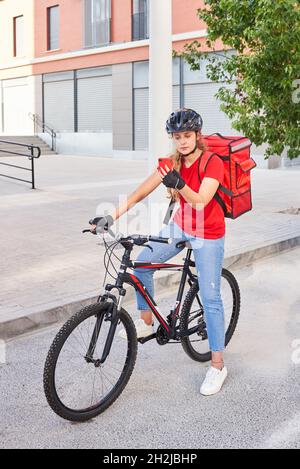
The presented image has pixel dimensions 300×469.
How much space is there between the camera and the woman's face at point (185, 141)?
3.86 meters

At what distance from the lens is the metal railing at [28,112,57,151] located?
3325 cm

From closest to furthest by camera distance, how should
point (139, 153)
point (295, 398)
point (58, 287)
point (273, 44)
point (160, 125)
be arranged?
point (295, 398)
point (58, 287)
point (160, 125)
point (273, 44)
point (139, 153)

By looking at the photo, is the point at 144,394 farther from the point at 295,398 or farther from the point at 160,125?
the point at 160,125

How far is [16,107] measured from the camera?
119 feet

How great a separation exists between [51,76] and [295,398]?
103 feet

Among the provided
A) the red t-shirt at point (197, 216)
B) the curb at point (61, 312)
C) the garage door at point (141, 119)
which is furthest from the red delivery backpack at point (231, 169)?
the garage door at point (141, 119)

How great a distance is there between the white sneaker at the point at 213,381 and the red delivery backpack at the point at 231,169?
104 centimetres

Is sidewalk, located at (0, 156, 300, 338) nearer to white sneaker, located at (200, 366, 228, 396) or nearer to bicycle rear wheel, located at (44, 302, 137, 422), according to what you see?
bicycle rear wheel, located at (44, 302, 137, 422)

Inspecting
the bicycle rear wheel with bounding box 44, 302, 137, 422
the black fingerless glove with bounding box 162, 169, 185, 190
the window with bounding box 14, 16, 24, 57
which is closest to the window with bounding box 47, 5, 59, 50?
the window with bounding box 14, 16, 24, 57

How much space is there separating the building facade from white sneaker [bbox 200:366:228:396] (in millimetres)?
20052

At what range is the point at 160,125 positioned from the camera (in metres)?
8.11

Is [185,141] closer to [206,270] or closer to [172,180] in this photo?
[172,180]

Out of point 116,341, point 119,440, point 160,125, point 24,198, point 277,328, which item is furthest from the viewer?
point 24,198

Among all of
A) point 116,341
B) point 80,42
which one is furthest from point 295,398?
point 80,42
